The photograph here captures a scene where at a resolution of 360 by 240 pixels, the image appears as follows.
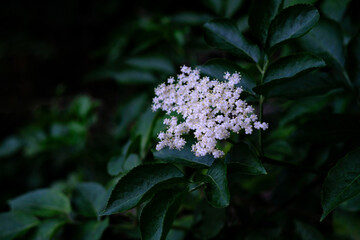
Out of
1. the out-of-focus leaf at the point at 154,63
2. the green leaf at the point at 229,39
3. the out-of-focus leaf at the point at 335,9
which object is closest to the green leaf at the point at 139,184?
the green leaf at the point at 229,39

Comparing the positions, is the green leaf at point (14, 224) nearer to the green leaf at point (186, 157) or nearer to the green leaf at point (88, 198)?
the green leaf at point (88, 198)

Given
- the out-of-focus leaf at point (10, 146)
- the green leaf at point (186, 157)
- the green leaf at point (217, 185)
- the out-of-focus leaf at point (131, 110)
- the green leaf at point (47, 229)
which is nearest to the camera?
the green leaf at point (217, 185)

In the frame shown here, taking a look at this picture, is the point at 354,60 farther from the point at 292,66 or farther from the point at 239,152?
the point at 239,152

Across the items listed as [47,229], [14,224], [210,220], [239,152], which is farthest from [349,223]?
[14,224]

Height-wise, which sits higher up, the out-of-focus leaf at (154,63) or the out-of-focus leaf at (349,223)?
the out-of-focus leaf at (154,63)

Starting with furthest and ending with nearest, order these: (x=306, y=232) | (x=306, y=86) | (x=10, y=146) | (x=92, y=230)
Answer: (x=10, y=146)
(x=306, y=232)
(x=92, y=230)
(x=306, y=86)

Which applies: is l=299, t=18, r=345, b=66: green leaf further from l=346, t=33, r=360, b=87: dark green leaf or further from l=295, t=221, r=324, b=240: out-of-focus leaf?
l=295, t=221, r=324, b=240: out-of-focus leaf

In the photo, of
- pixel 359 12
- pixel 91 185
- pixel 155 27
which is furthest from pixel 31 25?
pixel 359 12

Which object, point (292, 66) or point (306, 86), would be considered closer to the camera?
point (292, 66)
